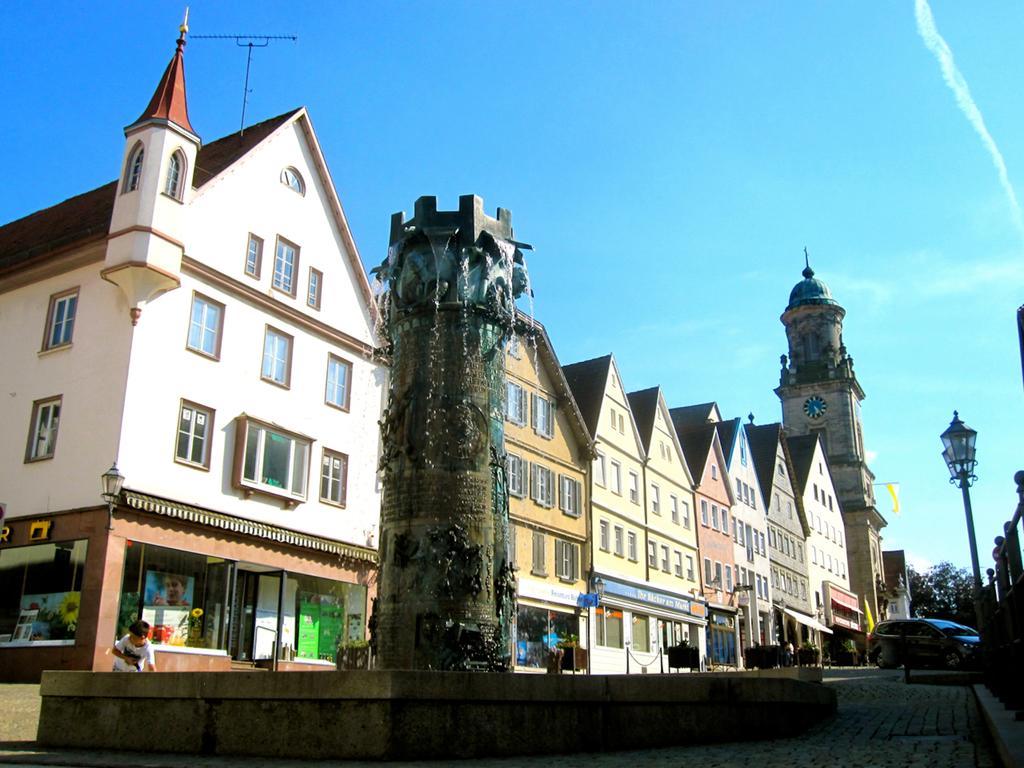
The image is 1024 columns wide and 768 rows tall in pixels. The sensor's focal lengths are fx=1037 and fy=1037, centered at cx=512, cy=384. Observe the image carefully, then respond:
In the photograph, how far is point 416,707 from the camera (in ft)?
29.9

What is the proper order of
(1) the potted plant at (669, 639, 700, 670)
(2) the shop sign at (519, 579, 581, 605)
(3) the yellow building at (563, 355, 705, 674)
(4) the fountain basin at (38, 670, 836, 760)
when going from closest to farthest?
(4) the fountain basin at (38, 670, 836, 760) < (1) the potted plant at (669, 639, 700, 670) < (2) the shop sign at (519, 579, 581, 605) < (3) the yellow building at (563, 355, 705, 674)

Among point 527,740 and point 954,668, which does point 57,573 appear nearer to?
point 527,740

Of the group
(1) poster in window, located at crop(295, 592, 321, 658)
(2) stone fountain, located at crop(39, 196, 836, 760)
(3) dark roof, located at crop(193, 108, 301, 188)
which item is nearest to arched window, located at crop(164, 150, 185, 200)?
(3) dark roof, located at crop(193, 108, 301, 188)

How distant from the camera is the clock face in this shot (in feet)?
316

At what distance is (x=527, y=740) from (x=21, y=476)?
18.2 m

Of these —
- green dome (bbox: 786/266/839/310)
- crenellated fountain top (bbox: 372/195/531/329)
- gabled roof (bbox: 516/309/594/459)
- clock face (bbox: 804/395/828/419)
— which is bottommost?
crenellated fountain top (bbox: 372/195/531/329)

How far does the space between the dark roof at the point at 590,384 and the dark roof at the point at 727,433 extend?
49.1 ft

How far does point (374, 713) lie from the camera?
8969 mm

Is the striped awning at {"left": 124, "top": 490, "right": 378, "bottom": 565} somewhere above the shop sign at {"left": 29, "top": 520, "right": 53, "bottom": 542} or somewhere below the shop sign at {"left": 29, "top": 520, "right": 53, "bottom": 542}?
above

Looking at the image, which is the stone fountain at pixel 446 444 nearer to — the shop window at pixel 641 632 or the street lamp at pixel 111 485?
the street lamp at pixel 111 485

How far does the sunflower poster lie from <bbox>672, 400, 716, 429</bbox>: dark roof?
1692 inches

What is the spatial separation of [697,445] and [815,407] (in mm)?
43172

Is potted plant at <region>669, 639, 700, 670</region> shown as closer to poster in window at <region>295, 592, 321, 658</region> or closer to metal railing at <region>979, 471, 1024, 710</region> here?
poster in window at <region>295, 592, 321, 658</region>

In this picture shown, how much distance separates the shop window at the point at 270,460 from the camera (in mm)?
25453
